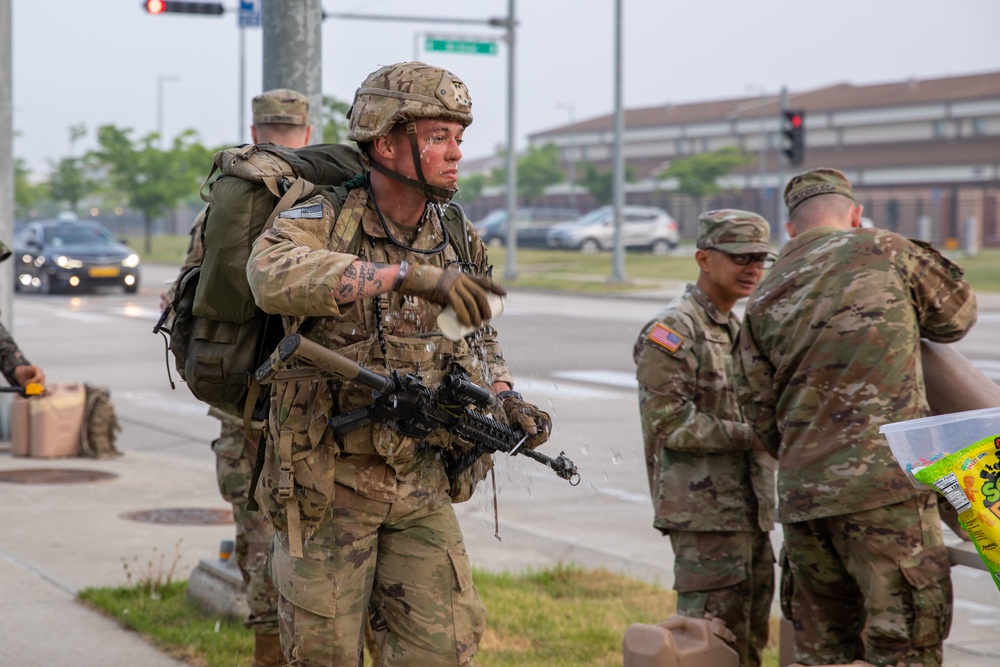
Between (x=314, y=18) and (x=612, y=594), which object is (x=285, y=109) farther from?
(x=612, y=594)

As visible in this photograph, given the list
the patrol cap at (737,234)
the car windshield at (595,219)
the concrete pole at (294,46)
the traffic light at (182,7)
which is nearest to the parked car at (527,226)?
the car windshield at (595,219)

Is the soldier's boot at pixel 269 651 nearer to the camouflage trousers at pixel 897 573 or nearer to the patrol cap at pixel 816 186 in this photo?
the camouflage trousers at pixel 897 573

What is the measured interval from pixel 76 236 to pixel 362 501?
94.4 ft

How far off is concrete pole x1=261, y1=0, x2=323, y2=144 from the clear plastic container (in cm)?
325

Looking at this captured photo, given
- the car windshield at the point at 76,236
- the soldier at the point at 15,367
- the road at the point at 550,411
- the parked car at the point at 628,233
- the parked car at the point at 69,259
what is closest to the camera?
the soldier at the point at 15,367

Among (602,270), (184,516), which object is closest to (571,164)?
(602,270)

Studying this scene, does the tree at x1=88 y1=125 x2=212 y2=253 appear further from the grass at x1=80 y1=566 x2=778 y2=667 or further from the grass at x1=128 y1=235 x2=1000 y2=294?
the grass at x1=80 y1=566 x2=778 y2=667

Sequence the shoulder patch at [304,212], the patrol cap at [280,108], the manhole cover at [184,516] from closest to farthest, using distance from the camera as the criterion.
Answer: the shoulder patch at [304,212] < the patrol cap at [280,108] < the manhole cover at [184,516]

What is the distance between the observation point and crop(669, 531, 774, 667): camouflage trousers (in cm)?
443

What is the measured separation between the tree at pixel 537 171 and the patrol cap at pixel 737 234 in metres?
66.1

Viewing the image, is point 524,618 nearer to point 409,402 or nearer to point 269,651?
point 269,651

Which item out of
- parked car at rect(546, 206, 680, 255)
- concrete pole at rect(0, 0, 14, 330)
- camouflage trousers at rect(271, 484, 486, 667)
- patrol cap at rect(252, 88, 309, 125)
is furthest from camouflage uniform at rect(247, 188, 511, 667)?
parked car at rect(546, 206, 680, 255)

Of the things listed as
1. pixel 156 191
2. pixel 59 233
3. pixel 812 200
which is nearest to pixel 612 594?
pixel 812 200

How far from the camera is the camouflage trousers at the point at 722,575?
443 cm
